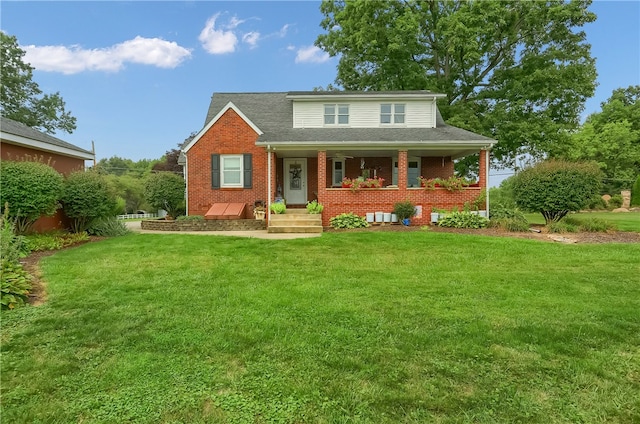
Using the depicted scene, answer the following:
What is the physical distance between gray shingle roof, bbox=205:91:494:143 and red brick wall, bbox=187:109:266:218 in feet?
3.24

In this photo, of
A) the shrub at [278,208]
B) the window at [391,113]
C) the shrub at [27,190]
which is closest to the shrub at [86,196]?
the shrub at [27,190]

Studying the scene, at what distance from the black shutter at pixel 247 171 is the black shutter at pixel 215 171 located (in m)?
1.14

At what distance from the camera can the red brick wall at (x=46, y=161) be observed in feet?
32.4

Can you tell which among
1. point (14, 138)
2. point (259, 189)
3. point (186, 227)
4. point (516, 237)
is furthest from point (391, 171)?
point (14, 138)

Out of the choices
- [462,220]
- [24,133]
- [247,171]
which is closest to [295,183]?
[247,171]

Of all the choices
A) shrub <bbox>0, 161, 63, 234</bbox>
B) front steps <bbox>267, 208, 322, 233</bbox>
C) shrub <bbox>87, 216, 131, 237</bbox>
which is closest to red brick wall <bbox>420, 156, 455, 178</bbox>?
front steps <bbox>267, 208, 322, 233</bbox>

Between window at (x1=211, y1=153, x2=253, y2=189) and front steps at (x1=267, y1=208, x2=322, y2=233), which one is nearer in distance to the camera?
front steps at (x1=267, y1=208, x2=322, y2=233)

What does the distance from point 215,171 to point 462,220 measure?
32.7 feet

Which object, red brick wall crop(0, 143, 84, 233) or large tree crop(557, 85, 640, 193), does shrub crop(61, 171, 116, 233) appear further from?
→ large tree crop(557, 85, 640, 193)

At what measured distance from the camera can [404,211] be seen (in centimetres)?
1253

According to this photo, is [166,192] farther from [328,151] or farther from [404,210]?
[404,210]

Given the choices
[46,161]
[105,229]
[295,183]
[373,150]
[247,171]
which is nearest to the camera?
[46,161]

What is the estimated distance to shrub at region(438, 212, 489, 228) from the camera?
12016 mm

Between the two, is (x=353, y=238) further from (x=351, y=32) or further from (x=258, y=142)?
(x=351, y=32)
